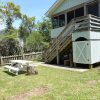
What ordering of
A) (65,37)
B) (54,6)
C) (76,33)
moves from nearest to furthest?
(76,33), (65,37), (54,6)

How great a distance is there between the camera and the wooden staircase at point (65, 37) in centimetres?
Result: 1235

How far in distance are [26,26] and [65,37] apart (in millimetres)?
24521

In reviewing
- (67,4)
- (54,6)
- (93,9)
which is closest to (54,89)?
(93,9)

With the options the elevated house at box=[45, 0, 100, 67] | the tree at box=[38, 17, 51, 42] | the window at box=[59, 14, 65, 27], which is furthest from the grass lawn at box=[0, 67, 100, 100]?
the tree at box=[38, 17, 51, 42]

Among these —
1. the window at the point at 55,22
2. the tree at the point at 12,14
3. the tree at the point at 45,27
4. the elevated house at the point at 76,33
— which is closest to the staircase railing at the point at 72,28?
the elevated house at the point at 76,33

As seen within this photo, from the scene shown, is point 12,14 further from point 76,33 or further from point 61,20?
point 76,33

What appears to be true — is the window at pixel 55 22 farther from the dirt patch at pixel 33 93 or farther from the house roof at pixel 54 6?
the dirt patch at pixel 33 93

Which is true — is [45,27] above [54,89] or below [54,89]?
above

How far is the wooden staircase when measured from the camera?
40.5 ft

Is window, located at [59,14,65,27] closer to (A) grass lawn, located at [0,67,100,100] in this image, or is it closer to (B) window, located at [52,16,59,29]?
(B) window, located at [52,16,59,29]

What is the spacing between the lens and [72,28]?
13.4 meters

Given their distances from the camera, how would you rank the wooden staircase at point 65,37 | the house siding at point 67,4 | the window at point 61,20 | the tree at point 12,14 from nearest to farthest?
1. the wooden staircase at point 65,37
2. the house siding at point 67,4
3. the window at point 61,20
4. the tree at point 12,14

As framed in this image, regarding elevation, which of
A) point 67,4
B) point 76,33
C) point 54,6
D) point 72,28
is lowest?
point 76,33

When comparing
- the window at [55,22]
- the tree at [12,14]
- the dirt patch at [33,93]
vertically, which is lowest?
the dirt patch at [33,93]
